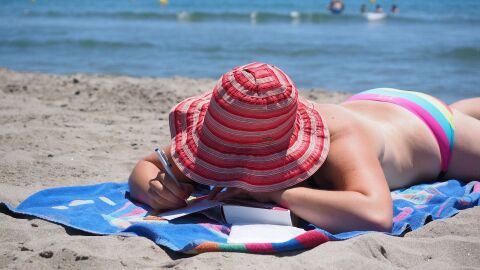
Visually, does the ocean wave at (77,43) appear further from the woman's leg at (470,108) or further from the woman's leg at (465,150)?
the woman's leg at (465,150)

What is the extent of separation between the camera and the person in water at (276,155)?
241 cm

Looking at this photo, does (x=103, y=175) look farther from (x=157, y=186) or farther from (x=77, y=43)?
(x=77, y=43)

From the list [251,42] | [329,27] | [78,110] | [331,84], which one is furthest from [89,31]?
[78,110]

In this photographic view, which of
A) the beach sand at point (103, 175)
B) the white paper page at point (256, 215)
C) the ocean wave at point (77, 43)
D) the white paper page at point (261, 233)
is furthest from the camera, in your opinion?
the ocean wave at point (77, 43)

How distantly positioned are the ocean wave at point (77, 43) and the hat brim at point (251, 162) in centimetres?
991

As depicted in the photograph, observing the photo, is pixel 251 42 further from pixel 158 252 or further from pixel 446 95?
pixel 158 252

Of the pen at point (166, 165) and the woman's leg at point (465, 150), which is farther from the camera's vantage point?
the woman's leg at point (465, 150)

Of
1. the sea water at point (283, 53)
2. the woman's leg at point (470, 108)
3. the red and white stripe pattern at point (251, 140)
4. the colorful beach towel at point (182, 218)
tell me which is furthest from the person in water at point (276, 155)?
the sea water at point (283, 53)

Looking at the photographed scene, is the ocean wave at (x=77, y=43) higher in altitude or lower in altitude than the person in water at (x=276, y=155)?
lower

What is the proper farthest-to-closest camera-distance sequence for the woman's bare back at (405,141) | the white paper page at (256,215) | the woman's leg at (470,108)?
the woman's leg at (470,108) < the woman's bare back at (405,141) < the white paper page at (256,215)

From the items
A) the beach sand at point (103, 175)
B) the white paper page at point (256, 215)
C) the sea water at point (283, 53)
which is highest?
the white paper page at point (256, 215)

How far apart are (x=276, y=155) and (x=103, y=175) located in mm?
1470

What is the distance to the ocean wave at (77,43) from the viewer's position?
12.1 metres

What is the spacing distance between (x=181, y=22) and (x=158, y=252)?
18.1 m
